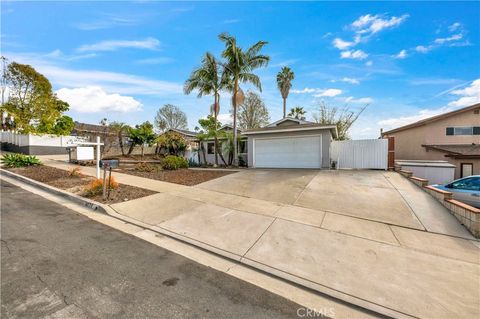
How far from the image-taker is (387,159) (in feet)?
40.1

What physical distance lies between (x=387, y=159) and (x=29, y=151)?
2909cm

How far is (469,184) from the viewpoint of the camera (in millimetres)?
7789

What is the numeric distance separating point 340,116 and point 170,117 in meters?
31.9

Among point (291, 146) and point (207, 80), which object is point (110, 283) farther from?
point (207, 80)

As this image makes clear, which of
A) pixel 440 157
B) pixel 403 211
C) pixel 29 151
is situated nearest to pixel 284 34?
pixel 403 211

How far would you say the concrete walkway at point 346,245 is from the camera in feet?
9.02

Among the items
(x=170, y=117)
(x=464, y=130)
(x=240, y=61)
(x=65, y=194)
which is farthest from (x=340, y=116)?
(x=170, y=117)

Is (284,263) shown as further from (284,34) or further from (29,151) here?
(29,151)

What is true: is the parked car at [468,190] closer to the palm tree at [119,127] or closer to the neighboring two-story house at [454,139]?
the neighboring two-story house at [454,139]

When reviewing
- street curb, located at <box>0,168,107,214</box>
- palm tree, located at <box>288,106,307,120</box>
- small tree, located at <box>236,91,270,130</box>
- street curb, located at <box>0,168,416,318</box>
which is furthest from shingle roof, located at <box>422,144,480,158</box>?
street curb, located at <box>0,168,107,214</box>

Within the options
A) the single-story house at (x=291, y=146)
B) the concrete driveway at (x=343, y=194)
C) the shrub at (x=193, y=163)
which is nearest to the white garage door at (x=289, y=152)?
the single-story house at (x=291, y=146)

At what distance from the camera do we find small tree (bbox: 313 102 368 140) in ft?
77.8

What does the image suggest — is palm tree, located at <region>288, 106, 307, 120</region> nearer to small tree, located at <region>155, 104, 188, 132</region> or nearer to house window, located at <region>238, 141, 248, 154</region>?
house window, located at <region>238, 141, 248, 154</region>

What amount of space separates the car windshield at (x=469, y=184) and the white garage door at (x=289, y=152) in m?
6.14
